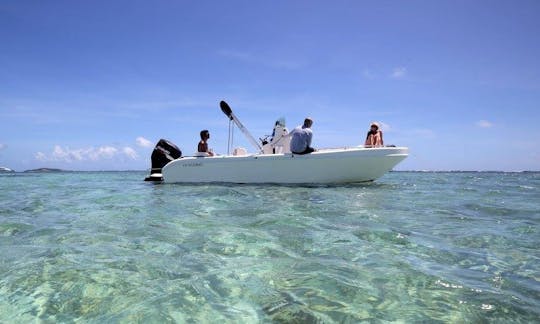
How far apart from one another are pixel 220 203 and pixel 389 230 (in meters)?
4.24

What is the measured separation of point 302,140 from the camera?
43.7 ft

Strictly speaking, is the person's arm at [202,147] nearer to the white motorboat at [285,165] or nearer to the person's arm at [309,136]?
the white motorboat at [285,165]

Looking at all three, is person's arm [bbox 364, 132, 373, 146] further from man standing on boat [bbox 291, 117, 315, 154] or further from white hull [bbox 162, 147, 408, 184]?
man standing on boat [bbox 291, 117, 315, 154]

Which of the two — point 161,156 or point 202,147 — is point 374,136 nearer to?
point 202,147

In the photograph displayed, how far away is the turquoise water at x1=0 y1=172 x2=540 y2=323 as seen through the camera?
2.50 meters

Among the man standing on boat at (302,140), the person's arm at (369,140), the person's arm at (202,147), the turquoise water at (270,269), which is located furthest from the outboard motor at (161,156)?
the turquoise water at (270,269)

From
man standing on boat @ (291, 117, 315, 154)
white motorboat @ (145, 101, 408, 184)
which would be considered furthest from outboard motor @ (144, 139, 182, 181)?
man standing on boat @ (291, 117, 315, 154)

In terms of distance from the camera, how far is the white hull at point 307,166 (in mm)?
13195

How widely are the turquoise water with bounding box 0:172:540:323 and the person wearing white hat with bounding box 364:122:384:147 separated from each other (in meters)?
8.07

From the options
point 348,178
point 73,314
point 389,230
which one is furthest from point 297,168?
point 73,314

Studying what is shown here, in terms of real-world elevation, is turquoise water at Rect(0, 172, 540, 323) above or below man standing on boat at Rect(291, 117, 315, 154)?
below

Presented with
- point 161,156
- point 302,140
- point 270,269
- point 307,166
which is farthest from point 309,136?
point 270,269

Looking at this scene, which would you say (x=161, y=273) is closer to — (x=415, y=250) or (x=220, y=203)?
(x=415, y=250)

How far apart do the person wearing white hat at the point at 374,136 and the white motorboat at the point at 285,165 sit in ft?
3.36
